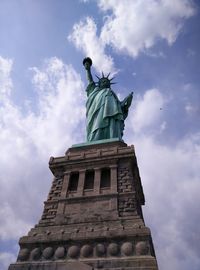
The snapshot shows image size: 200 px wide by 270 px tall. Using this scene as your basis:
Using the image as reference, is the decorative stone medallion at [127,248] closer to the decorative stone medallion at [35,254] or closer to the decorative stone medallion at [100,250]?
the decorative stone medallion at [100,250]

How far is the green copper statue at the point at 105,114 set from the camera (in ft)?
67.3

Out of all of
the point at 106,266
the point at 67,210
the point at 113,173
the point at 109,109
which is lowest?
the point at 106,266

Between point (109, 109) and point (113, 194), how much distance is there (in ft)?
31.0

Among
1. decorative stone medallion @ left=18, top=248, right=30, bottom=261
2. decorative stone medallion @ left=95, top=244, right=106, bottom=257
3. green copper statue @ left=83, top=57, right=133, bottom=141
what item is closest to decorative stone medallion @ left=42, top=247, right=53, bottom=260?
decorative stone medallion @ left=18, top=248, right=30, bottom=261

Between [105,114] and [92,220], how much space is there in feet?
33.4

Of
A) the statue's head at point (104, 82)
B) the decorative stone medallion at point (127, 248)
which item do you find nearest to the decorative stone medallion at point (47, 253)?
the decorative stone medallion at point (127, 248)

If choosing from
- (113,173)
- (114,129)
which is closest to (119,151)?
(113,173)

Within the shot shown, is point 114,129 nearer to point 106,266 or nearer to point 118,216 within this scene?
point 118,216

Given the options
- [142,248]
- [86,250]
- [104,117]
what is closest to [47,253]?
[86,250]

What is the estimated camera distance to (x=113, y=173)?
15.7m

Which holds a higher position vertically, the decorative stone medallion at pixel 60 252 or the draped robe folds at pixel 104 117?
the draped robe folds at pixel 104 117

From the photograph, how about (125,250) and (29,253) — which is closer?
(125,250)

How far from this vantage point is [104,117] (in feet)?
69.4

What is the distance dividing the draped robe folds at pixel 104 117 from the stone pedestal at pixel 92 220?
94.9 inches
